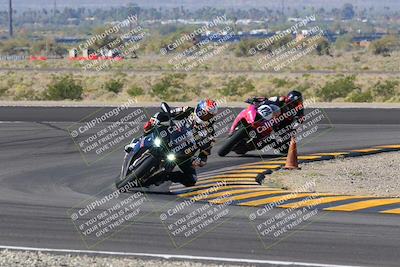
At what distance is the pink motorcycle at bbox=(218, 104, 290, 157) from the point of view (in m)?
20.1

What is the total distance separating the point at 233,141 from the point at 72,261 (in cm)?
1010

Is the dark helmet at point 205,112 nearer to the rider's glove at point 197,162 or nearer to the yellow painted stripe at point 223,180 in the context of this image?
the rider's glove at point 197,162

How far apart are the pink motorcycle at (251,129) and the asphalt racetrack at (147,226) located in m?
0.27

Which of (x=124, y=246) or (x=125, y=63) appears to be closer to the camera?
(x=124, y=246)

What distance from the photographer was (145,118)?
28297 millimetres

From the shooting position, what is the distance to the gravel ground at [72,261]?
10.3m

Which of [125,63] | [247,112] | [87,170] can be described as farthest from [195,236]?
[125,63]

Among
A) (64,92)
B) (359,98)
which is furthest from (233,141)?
(64,92)

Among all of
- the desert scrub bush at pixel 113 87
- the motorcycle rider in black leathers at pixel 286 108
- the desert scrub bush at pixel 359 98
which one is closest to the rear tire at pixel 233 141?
the motorcycle rider in black leathers at pixel 286 108

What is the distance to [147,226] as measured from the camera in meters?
12.4

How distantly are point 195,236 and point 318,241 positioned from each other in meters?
1.58

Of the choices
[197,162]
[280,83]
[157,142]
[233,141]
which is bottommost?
[280,83]

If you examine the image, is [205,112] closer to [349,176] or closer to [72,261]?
[349,176]

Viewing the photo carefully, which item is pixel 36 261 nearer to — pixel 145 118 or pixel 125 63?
pixel 145 118
